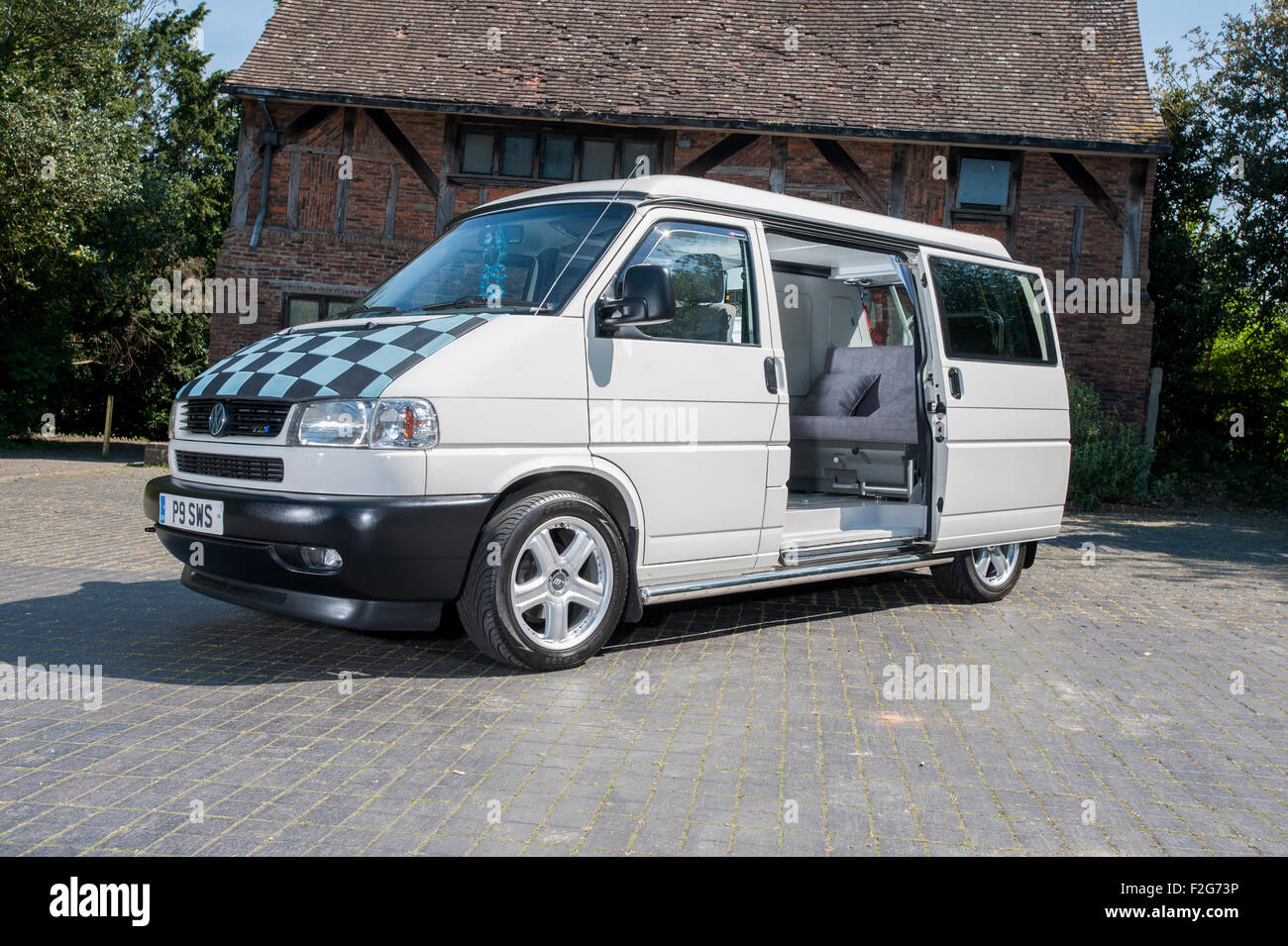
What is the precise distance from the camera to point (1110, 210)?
56.0ft

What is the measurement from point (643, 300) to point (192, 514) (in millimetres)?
2219

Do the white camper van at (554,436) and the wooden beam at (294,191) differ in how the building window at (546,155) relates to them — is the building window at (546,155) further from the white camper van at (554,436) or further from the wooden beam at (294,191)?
the white camper van at (554,436)

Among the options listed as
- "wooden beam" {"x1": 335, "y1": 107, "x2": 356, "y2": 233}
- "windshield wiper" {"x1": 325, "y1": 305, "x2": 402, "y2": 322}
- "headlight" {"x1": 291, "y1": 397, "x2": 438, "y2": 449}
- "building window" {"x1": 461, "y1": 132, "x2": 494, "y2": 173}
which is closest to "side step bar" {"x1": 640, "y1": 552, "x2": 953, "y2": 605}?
"headlight" {"x1": 291, "y1": 397, "x2": 438, "y2": 449}

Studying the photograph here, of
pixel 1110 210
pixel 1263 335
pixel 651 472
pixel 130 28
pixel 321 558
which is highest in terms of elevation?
pixel 130 28

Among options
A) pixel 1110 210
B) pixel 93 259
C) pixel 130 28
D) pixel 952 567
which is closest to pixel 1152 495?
pixel 1110 210

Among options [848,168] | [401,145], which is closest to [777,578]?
[848,168]

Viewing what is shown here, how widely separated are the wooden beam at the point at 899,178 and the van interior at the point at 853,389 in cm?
1017

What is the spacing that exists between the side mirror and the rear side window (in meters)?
2.60

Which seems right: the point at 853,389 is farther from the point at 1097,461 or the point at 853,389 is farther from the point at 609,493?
the point at 1097,461

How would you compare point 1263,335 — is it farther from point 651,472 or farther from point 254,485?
point 254,485

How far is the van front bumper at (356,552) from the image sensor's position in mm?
4168

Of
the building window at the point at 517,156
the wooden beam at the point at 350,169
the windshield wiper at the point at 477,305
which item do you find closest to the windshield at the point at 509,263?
the windshield wiper at the point at 477,305
